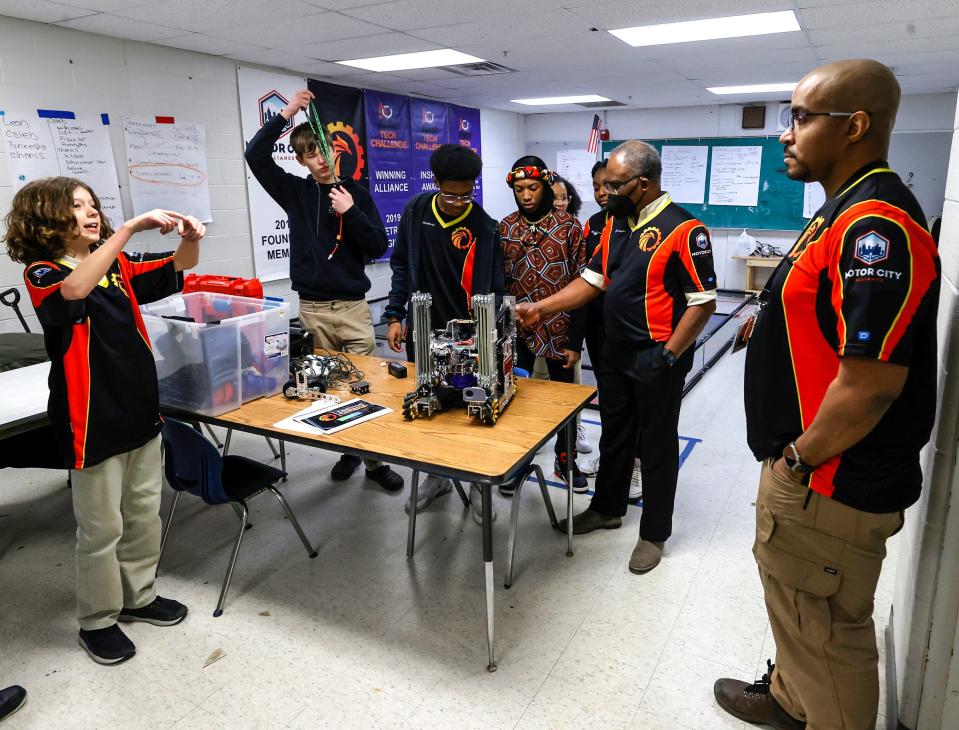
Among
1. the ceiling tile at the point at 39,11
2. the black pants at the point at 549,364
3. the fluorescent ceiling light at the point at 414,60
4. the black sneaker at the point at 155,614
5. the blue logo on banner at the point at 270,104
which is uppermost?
the fluorescent ceiling light at the point at 414,60

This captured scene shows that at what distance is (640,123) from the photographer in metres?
9.01

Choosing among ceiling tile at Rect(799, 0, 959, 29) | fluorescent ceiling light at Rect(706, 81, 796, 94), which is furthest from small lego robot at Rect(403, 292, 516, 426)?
fluorescent ceiling light at Rect(706, 81, 796, 94)

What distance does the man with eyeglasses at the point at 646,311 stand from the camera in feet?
7.78

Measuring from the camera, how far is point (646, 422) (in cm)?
254

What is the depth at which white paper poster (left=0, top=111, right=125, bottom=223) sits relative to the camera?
3826 mm

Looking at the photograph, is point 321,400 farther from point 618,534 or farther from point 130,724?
point 618,534

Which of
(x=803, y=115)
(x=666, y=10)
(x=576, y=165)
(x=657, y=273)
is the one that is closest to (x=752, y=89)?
(x=576, y=165)

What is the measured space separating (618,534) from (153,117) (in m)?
4.08

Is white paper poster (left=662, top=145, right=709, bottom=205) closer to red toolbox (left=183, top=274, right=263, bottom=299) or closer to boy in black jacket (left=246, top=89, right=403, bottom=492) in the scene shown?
boy in black jacket (left=246, top=89, right=403, bottom=492)

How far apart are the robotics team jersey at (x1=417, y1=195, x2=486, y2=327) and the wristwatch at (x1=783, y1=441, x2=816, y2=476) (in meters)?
1.67

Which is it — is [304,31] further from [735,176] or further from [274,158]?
[735,176]

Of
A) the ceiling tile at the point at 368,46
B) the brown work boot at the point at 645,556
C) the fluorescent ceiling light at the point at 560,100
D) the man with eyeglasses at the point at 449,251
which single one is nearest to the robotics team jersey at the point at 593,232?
the man with eyeglasses at the point at 449,251

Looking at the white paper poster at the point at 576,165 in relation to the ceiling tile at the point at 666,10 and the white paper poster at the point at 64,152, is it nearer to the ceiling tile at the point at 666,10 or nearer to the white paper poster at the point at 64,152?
the ceiling tile at the point at 666,10

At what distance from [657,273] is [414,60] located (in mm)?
3800
